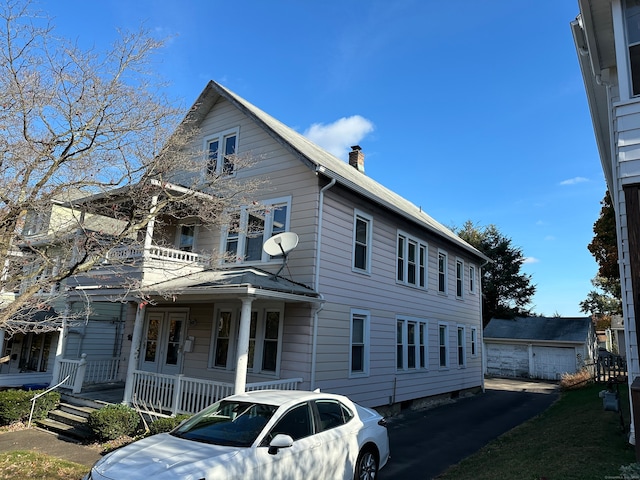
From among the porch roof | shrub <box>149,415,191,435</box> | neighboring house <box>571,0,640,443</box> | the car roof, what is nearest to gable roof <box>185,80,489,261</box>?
the porch roof

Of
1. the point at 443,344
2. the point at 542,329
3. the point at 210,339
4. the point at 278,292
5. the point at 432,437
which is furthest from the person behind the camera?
the point at 542,329

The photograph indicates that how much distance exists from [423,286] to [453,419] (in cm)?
491

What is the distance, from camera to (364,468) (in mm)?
6301

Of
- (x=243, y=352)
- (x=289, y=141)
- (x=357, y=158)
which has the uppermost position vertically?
(x=357, y=158)

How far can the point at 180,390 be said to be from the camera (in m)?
10.1

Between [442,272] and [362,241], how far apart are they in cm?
644

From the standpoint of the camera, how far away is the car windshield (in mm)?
5148

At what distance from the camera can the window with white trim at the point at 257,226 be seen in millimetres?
12125

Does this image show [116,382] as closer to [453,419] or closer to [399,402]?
[399,402]

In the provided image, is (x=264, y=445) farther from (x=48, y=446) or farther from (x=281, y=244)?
(x=48, y=446)

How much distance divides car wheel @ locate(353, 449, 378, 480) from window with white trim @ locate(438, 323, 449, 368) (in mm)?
11358

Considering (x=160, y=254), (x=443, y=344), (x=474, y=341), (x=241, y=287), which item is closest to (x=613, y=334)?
(x=474, y=341)

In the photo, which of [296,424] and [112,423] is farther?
[112,423]

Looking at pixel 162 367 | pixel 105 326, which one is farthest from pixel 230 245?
pixel 105 326
